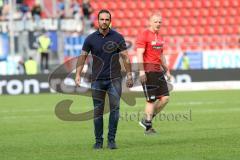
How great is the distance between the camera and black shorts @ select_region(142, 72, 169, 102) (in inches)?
531

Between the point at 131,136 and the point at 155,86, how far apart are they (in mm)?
1048

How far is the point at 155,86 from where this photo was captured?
13.6 m

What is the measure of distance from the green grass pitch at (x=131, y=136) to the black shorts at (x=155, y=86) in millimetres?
714

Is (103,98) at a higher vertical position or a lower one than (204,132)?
higher

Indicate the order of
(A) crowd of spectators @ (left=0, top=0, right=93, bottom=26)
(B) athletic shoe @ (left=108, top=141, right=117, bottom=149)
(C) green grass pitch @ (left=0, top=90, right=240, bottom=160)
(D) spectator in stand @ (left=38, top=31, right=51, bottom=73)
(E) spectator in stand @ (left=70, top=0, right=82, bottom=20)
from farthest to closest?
(E) spectator in stand @ (left=70, top=0, right=82, bottom=20) < (A) crowd of spectators @ (left=0, top=0, right=93, bottom=26) < (D) spectator in stand @ (left=38, top=31, right=51, bottom=73) < (B) athletic shoe @ (left=108, top=141, right=117, bottom=149) < (C) green grass pitch @ (left=0, top=90, right=240, bottom=160)

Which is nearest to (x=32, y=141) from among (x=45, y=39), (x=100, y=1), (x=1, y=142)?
(x=1, y=142)

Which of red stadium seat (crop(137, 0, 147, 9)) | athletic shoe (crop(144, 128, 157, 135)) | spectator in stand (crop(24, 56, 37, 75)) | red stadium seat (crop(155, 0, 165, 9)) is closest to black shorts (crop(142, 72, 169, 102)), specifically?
athletic shoe (crop(144, 128, 157, 135))

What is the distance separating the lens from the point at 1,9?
108ft

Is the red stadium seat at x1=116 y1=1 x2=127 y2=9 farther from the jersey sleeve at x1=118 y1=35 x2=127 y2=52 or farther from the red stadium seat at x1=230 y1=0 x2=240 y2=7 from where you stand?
the jersey sleeve at x1=118 y1=35 x2=127 y2=52

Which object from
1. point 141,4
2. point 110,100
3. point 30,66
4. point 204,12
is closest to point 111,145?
point 110,100

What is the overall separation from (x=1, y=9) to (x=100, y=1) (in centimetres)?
673

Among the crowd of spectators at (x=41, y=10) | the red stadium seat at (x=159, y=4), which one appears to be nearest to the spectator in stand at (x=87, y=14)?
the crowd of spectators at (x=41, y=10)

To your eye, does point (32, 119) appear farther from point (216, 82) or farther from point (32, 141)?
point (216, 82)

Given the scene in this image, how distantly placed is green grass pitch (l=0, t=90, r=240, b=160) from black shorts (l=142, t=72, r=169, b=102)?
71 cm
